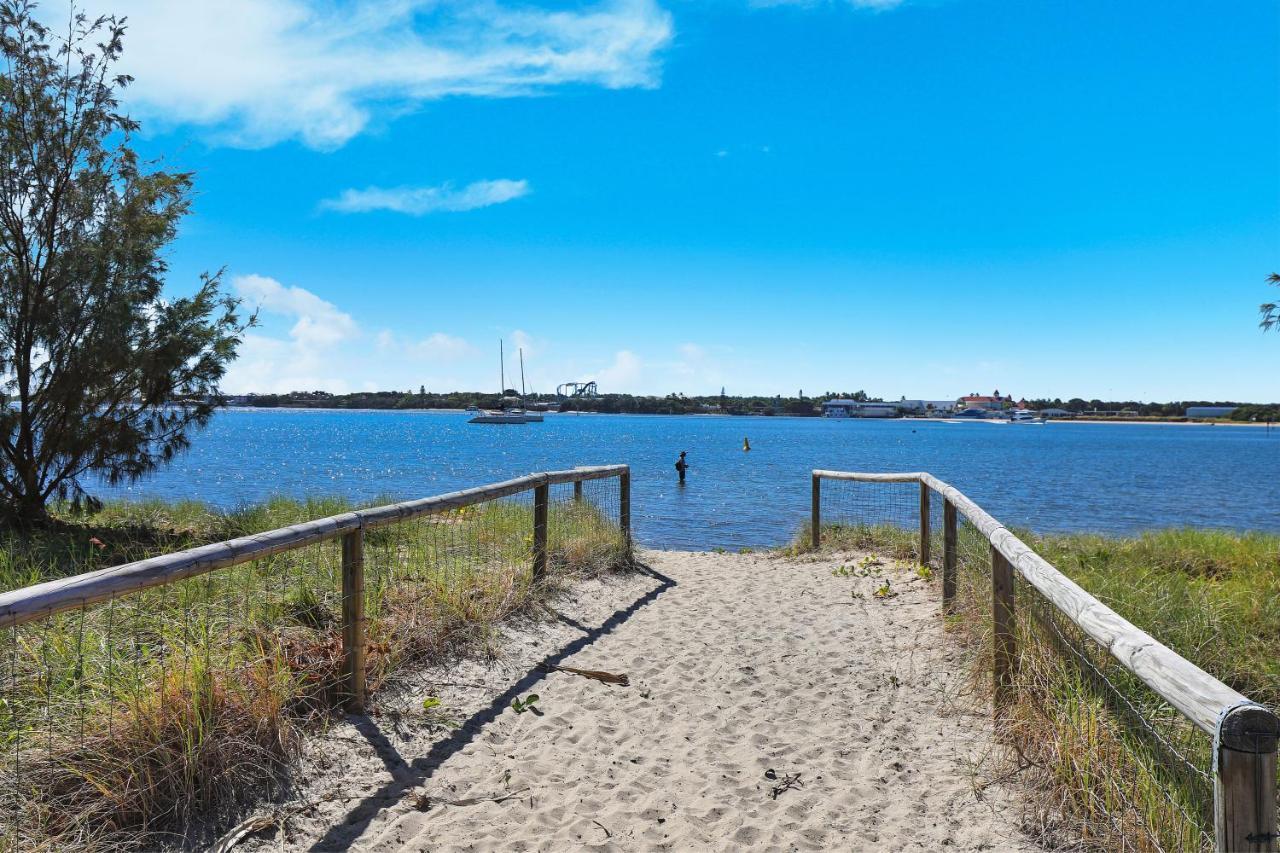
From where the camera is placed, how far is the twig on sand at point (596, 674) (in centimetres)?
621

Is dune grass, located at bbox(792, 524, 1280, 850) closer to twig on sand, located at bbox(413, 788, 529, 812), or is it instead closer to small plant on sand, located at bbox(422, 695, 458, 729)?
twig on sand, located at bbox(413, 788, 529, 812)

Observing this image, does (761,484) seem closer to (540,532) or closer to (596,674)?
(540,532)

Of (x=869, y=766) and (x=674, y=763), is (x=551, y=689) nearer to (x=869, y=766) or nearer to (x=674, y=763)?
(x=674, y=763)

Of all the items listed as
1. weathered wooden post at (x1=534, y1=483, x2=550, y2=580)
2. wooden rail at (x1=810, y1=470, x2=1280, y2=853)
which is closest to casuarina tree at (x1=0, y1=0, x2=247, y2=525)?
A: weathered wooden post at (x1=534, y1=483, x2=550, y2=580)

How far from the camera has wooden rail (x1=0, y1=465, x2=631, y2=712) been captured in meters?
3.16

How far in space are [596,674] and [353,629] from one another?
2031 millimetres

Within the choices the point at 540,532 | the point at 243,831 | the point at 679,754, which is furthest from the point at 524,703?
the point at 540,532

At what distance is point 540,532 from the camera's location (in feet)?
28.1

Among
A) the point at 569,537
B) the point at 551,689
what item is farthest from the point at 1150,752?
the point at 569,537

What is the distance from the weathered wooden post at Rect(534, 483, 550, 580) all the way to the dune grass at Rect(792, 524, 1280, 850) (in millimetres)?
4108

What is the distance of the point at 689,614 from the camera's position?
8516 millimetres

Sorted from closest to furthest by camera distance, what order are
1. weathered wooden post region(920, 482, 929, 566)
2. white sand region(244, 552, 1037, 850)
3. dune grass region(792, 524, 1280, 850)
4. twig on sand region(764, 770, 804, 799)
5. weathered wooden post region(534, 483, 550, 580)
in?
dune grass region(792, 524, 1280, 850) → white sand region(244, 552, 1037, 850) → twig on sand region(764, 770, 804, 799) → weathered wooden post region(534, 483, 550, 580) → weathered wooden post region(920, 482, 929, 566)

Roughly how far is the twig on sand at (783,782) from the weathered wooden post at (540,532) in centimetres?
425

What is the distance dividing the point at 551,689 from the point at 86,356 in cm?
992
